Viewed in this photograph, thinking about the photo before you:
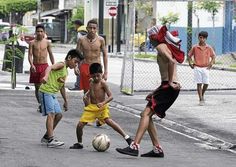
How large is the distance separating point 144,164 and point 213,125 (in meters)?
4.82

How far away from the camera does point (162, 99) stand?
1080 cm

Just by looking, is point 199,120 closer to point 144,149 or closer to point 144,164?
point 144,149

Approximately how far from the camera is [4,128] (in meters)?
13.0

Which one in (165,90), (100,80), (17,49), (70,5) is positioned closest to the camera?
(165,90)

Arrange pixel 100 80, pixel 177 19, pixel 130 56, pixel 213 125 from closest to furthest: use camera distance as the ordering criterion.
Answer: pixel 100 80 < pixel 213 125 < pixel 130 56 < pixel 177 19

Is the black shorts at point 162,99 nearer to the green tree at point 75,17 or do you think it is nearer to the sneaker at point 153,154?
the sneaker at point 153,154

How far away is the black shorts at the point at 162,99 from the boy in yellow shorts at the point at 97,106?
0.69 metres

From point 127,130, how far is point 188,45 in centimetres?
2118

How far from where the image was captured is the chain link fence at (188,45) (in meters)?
20.7

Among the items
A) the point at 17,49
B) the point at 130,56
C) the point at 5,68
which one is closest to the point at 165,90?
the point at 130,56

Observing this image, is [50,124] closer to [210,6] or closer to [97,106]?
[97,106]

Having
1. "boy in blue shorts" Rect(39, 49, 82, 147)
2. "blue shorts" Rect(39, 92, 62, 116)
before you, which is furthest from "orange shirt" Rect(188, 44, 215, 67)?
"blue shorts" Rect(39, 92, 62, 116)

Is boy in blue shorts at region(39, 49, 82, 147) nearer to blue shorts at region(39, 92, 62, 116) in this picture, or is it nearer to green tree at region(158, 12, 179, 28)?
blue shorts at region(39, 92, 62, 116)

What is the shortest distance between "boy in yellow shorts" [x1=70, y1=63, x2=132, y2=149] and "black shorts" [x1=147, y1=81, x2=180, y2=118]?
69cm
